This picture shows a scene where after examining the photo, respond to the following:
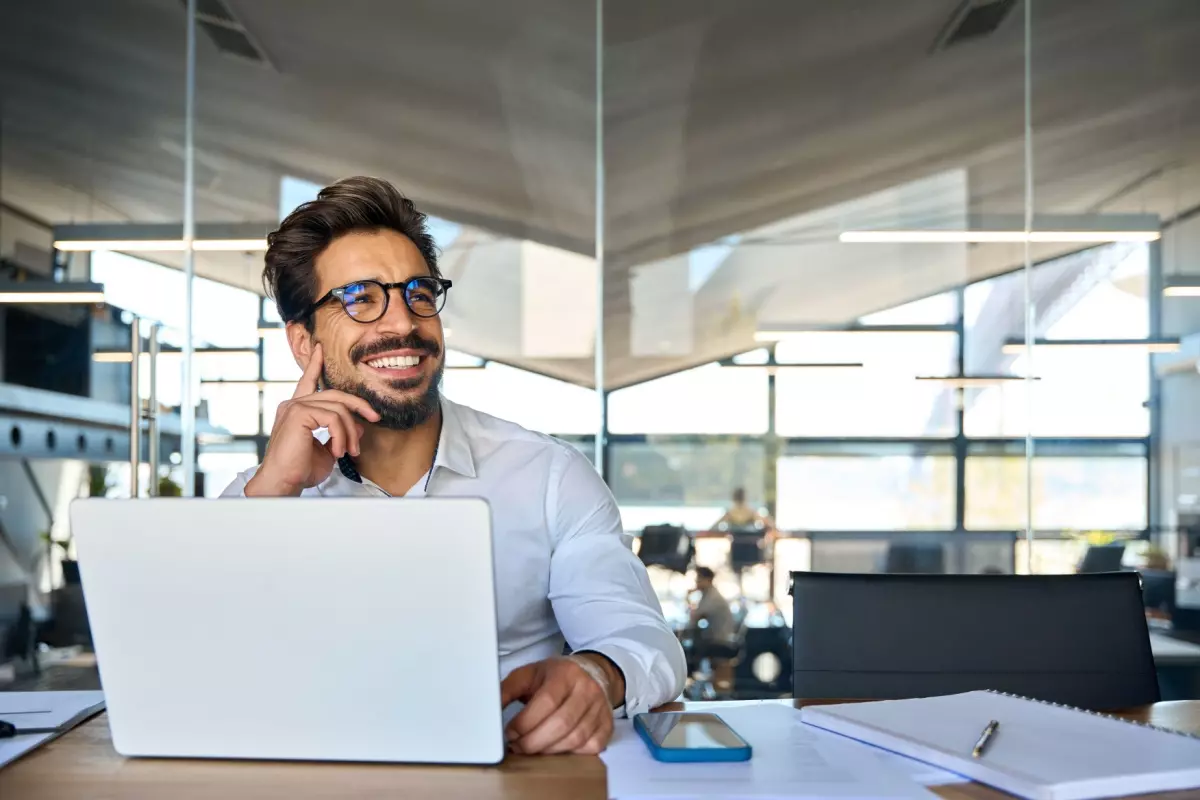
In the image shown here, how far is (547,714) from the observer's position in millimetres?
1125

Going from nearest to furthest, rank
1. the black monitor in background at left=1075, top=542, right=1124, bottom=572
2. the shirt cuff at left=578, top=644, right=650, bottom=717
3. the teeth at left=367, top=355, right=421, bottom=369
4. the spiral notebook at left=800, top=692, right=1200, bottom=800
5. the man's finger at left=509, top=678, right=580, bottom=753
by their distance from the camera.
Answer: the spiral notebook at left=800, top=692, right=1200, bottom=800 → the man's finger at left=509, top=678, right=580, bottom=753 → the shirt cuff at left=578, top=644, right=650, bottom=717 → the teeth at left=367, top=355, right=421, bottom=369 → the black monitor in background at left=1075, top=542, right=1124, bottom=572

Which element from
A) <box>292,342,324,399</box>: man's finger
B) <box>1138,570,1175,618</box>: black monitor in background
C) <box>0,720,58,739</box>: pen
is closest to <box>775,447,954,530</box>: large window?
<box>1138,570,1175,618</box>: black monitor in background

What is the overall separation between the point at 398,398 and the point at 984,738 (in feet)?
3.66

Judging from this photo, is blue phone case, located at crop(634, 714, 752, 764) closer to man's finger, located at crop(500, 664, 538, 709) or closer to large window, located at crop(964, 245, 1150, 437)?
man's finger, located at crop(500, 664, 538, 709)

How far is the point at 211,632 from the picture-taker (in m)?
1.00

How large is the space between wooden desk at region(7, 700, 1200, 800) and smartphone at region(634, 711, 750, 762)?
66 millimetres

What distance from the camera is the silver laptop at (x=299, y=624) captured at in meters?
0.96

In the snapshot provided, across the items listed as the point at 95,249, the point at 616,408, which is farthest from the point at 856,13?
the point at 95,249

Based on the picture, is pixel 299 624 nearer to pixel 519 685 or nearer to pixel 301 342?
pixel 519 685

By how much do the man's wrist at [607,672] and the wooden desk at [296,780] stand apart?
0.52 feet

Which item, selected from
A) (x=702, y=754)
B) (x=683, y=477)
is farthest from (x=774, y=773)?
(x=683, y=477)

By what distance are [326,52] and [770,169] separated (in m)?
1.81

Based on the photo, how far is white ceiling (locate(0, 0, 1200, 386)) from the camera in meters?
4.12

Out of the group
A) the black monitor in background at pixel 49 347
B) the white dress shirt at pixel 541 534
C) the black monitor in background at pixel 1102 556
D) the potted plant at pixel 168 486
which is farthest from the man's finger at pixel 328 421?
the black monitor in background at pixel 1102 556
